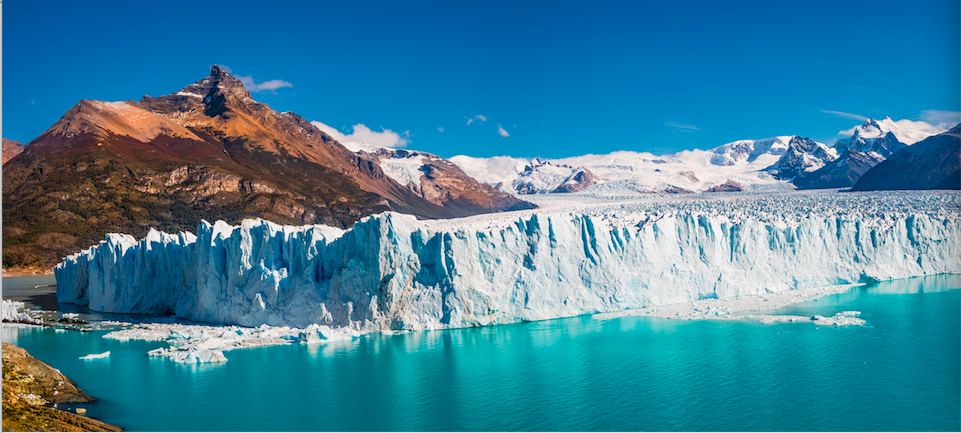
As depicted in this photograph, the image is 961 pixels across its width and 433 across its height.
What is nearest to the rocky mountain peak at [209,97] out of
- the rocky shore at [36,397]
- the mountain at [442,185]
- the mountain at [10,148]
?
the mountain at [10,148]

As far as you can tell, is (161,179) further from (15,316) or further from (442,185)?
(442,185)

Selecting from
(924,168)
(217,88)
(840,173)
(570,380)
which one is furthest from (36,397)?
(217,88)

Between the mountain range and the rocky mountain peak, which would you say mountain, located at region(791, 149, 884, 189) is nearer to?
the mountain range

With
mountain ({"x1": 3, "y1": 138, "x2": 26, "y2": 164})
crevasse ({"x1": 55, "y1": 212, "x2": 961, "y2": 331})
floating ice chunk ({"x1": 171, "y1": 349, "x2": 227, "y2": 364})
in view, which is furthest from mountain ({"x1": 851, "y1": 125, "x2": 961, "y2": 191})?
mountain ({"x1": 3, "y1": 138, "x2": 26, "y2": 164})

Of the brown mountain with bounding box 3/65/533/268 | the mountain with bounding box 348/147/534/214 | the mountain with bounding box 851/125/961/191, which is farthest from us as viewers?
A: the mountain with bounding box 348/147/534/214

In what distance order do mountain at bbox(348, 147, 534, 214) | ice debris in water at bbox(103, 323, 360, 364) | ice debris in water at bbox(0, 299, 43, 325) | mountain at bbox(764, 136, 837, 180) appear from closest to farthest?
ice debris in water at bbox(103, 323, 360, 364), ice debris in water at bbox(0, 299, 43, 325), mountain at bbox(764, 136, 837, 180), mountain at bbox(348, 147, 534, 214)

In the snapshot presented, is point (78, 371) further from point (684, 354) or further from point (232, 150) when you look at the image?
point (232, 150)

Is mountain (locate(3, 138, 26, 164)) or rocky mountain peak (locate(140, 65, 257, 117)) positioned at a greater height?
rocky mountain peak (locate(140, 65, 257, 117))

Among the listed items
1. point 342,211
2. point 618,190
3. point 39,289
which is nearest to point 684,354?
point 39,289

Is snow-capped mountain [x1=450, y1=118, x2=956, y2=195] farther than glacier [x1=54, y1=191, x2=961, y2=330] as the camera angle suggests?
Yes
